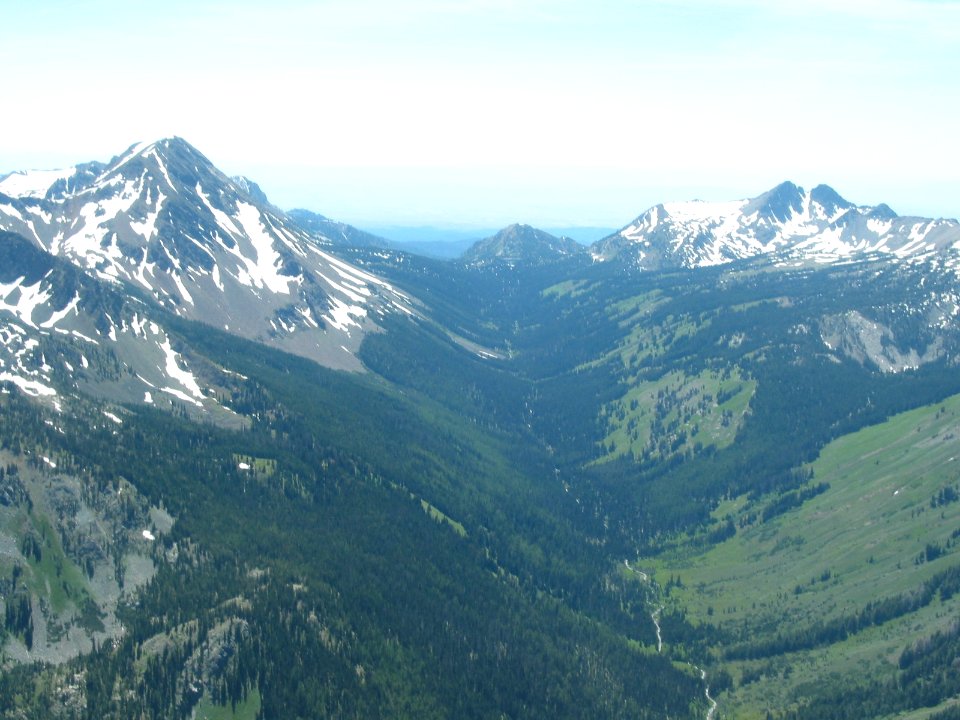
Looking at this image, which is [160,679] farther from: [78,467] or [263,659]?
[78,467]

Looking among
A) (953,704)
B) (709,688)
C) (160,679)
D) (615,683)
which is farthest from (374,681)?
(953,704)

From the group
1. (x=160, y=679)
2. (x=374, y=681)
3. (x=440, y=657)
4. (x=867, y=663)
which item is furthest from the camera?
(x=867, y=663)

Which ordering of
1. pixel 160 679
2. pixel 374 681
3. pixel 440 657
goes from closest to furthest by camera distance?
pixel 160 679
pixel 374 681
pixel 440 657

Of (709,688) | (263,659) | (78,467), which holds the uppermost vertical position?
(78,467)

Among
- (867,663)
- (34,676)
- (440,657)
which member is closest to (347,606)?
(440,657)

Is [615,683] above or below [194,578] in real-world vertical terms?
below

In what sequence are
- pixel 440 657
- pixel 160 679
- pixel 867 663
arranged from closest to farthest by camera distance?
pixel 160 679 → pixel 440 657 → pixel 867 663

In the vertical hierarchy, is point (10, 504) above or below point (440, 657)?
above

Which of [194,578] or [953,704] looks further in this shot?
[194,578]

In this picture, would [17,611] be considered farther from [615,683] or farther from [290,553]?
[615,683]
